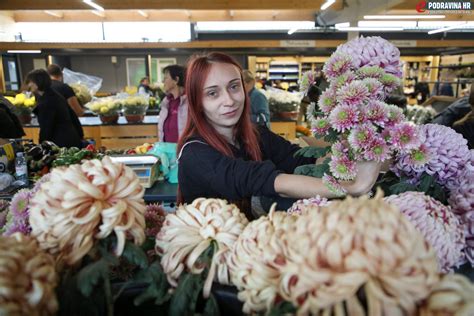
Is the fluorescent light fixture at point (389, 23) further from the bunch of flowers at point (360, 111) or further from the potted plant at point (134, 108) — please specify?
the bunch of flowers at point (360, 111)

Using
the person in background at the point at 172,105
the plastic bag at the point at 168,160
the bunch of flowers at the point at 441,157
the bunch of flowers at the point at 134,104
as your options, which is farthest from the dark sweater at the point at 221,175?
the bunch of flowers at the point at 134,104

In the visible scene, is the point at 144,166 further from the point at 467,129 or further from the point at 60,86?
the point at 60,86

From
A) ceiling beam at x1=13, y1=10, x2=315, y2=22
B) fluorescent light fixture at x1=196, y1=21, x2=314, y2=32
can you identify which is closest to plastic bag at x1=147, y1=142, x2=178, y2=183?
ceiling beam at x1=13, y1=10, x2=315, y2=22

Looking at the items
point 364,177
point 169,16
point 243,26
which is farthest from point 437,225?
point 243,26

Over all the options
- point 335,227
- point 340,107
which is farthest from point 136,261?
point 340,107

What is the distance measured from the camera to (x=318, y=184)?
97 centimetres

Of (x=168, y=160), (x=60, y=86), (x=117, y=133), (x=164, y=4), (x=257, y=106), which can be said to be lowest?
(x=117, y=133)

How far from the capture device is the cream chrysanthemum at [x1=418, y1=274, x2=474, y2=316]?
43 centimetres

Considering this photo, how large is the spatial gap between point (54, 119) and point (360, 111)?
4119mm

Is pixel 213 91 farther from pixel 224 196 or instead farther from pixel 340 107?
pixel 340 107

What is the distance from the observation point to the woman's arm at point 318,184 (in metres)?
0.90

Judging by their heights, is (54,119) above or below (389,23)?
below

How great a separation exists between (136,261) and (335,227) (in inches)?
12.7

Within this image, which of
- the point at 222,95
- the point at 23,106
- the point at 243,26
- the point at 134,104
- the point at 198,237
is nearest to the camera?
the point at 198,237
